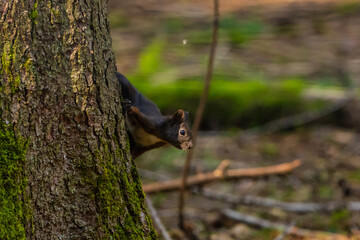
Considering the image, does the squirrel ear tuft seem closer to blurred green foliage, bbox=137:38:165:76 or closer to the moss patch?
the moss patch

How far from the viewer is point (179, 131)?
2857 millimetres

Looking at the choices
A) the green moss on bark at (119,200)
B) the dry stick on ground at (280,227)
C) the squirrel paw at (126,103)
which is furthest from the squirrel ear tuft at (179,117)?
the dry stick on ground at (280,227)

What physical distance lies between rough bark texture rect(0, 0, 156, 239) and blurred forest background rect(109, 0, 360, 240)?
222cm

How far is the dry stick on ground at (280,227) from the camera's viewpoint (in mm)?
4734

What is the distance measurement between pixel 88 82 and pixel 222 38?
22.3ft

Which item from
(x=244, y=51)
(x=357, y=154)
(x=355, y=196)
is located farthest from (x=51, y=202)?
(x=244, y=51)

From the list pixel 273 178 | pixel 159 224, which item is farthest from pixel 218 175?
pixel 273 178

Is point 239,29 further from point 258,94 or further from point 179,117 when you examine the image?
point 179,117

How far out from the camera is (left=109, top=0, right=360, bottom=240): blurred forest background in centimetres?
568

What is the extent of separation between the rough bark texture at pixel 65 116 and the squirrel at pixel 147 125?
0.18 m

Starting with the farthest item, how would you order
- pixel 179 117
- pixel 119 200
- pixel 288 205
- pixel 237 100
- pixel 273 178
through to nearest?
pixel 237 100, pixel 273 178, pixel 288 205, pixel 179 117, pixel 119 200

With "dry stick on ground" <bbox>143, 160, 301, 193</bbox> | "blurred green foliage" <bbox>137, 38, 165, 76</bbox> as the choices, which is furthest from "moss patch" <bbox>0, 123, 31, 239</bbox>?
"blurred green foliage" <bbox>137, 38, 165, 76</bbox>

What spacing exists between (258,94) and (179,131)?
196 inches

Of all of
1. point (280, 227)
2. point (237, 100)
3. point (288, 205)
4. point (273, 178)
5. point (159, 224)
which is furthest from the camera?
point (237, 100)
